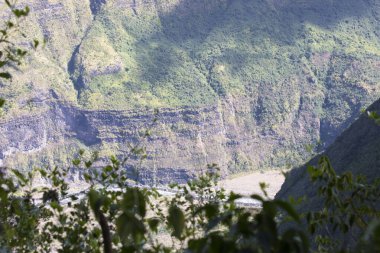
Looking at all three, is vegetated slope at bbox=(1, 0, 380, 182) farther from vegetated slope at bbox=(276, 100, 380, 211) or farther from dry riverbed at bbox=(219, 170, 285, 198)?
vegetated slope at bbox=(276, 100, 380, 211)

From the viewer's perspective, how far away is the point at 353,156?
44969 millimetres

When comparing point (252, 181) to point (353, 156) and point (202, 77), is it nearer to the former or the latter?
point (202, 77)

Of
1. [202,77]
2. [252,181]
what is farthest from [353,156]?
[202,77]

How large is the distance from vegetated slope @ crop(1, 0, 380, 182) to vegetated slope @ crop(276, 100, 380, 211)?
7445cm

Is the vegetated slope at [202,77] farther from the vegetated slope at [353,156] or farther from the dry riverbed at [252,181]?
the vegetated slope at [353,156]

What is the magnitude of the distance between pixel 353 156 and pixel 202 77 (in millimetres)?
102008

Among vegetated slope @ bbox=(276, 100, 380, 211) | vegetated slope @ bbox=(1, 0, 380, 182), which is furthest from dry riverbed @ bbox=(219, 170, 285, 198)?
vegetated slope @ bbox=(276, 100, 380, 211)

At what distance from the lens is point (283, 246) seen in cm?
342

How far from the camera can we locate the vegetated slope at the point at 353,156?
38500 millimetres

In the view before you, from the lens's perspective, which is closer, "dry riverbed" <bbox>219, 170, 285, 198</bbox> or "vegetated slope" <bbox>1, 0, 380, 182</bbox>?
"dry riverbed" <bbox>219, 170, 285, 198</bbox>

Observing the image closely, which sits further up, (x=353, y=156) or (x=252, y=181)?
(x=252, y=181)

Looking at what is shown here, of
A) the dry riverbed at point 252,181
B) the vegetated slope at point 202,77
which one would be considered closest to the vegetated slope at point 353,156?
the dry riverbed at point 252,181

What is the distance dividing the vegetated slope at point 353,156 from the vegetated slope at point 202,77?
74452 mm

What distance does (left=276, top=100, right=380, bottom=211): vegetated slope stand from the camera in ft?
126
